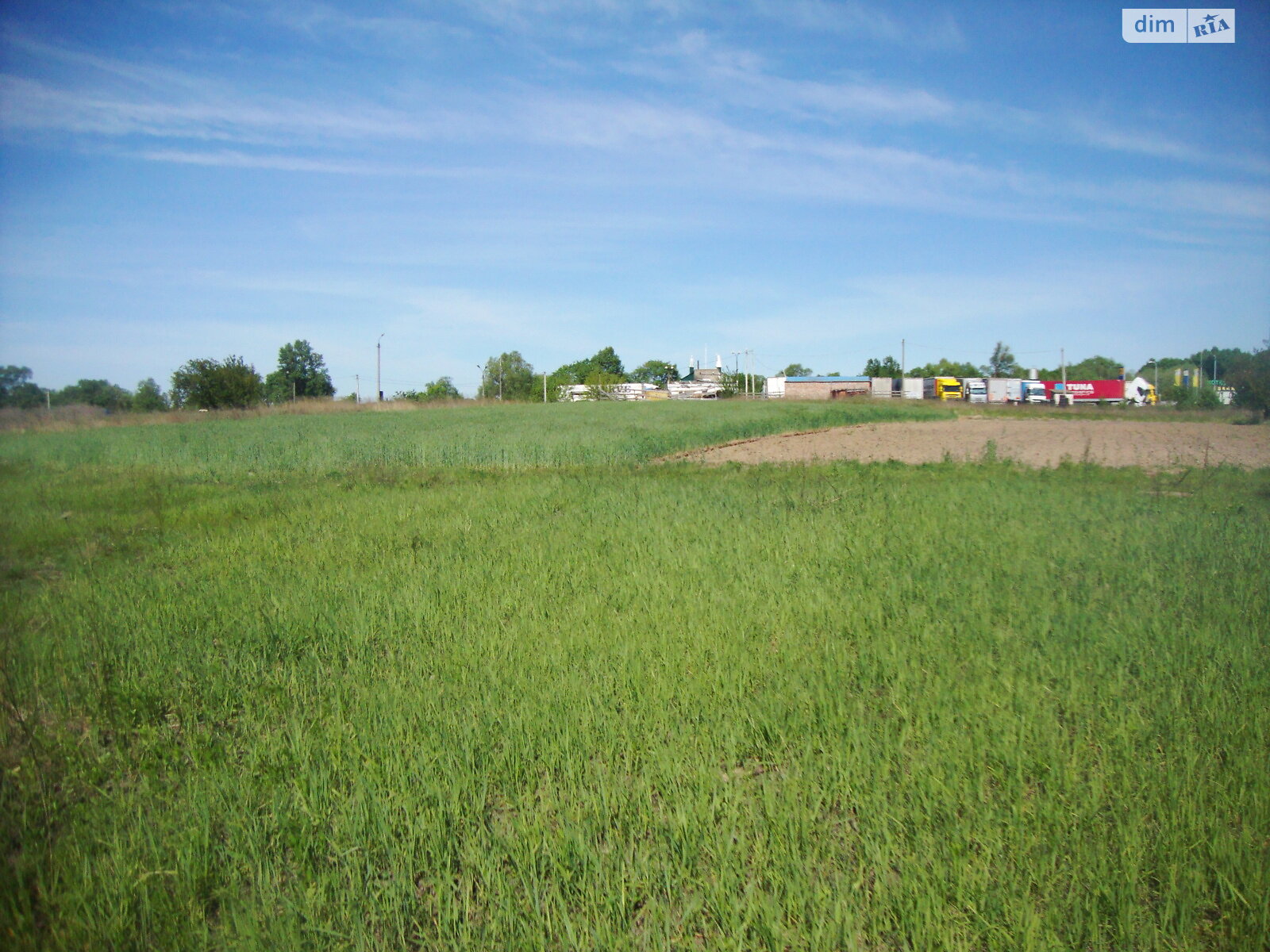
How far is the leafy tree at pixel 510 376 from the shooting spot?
107 meters

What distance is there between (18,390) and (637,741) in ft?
11.6

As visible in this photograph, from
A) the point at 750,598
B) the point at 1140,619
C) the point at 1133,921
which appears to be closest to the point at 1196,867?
→ the point at 1133,921

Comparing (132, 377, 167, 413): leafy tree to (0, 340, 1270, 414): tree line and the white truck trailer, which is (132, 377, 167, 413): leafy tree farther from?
the white truck trailer

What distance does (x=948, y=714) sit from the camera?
3.97 metres

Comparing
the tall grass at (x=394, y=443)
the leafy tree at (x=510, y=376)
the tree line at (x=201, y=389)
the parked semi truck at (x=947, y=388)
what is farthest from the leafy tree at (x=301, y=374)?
the parked semi truck at (x=947, y=388)

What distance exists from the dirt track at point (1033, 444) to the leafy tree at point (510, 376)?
83867 millimetres

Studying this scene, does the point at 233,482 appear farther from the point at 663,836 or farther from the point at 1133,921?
the point at 1133,921

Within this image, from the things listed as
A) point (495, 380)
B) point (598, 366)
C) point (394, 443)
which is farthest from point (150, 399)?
point (598, 366)

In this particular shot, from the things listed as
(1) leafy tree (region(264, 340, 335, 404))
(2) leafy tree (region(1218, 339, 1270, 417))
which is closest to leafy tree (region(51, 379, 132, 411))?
(2) leafy tree (region(1218, 339, 1270, 417))

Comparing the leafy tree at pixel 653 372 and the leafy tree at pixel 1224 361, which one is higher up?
the leafy tree at pixel 653 372

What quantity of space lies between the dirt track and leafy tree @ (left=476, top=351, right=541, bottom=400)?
83.9 metres

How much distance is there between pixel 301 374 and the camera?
85062mm

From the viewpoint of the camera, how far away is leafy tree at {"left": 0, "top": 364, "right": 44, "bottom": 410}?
10.5 feet

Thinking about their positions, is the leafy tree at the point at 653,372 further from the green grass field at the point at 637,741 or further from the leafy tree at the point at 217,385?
the green grass field at the point at 637,741
